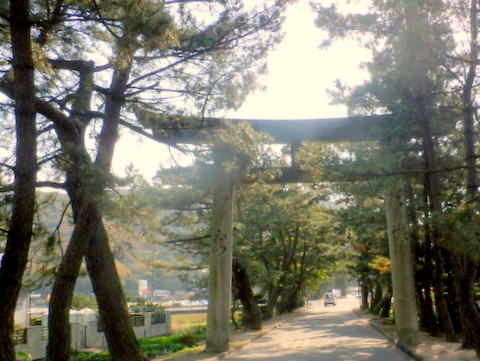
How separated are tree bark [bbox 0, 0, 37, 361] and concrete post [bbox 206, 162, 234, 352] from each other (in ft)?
28.2

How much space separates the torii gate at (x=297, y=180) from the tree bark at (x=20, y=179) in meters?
8.55

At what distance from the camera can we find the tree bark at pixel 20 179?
7914mm

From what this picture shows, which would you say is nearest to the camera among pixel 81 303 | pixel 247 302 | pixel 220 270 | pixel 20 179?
pixel 20 179

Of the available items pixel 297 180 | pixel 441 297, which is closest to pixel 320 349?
pixel 441 297

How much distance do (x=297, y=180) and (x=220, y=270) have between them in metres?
3.80

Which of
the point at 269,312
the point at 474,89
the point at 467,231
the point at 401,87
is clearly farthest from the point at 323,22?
the point at 269,312

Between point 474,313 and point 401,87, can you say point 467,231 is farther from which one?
point 401,87

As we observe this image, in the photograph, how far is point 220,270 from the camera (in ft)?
55.3

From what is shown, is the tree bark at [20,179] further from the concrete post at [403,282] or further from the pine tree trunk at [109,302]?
the concrete post at [403,282]

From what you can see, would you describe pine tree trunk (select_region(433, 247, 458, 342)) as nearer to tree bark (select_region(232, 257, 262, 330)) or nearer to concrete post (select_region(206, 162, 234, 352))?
concrete post (select_region(206, 162, 234, 352))

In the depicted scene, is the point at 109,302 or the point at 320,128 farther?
the point at 320,128

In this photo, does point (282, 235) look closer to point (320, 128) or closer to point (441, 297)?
point (320, 128)

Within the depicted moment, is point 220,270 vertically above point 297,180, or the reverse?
point 297,180

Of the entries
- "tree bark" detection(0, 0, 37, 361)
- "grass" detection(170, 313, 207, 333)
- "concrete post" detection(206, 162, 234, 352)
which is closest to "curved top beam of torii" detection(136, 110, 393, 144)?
"concrete post" detection(206, 162, 234, 352)
